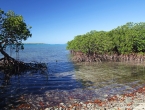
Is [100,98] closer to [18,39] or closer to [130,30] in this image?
[18,39]

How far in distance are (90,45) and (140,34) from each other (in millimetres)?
19614

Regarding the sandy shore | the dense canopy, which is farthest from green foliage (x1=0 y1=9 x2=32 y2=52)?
the sandy shore

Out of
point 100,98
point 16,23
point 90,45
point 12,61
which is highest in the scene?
point 16,23

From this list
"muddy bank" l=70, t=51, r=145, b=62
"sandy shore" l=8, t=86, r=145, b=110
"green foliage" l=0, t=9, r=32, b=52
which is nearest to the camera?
"sandy shore" l=8, t=86, r=145, b=110

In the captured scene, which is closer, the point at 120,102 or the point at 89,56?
the point at 120,102

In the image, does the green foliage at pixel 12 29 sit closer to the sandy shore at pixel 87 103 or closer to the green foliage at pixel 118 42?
the sandy shore at pixel 87 103

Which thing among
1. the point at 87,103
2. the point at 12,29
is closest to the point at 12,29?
the point at 12,29

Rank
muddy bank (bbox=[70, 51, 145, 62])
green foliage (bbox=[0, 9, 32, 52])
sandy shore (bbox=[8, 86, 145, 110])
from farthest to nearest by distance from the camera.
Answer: muddy bank (bbox=[70, 51, 145, 62]), green foliage (bbox=[0, 9, 32, 52]), sandy shore (bbox=[8, 86, 145, 110])

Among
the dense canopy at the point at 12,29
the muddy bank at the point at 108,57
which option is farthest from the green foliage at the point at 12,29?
the muddy bank at the point at 108,57

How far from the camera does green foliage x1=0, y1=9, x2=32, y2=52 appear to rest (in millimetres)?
29703

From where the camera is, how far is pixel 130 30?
60531 millimetres

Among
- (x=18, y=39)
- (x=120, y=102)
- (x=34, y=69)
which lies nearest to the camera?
(x=120, y=102)

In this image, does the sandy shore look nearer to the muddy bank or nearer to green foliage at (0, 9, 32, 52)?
green foliage at (0, 9, 32, 52)

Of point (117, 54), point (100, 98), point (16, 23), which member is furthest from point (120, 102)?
point (117, 54)
